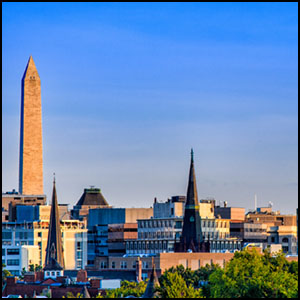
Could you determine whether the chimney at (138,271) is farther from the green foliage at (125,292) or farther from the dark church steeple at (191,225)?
the green foliage at (125,292)

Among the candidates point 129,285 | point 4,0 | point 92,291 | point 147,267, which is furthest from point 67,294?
point 4,0

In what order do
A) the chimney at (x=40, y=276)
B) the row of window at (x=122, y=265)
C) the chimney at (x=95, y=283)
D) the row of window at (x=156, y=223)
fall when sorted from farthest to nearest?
1. the row of window at (x=156, y=223)
2. the row of window at (x=122, y=265)
3. the chimney at (x=40, y=276)
4. the chimney at (x=95, y=283)

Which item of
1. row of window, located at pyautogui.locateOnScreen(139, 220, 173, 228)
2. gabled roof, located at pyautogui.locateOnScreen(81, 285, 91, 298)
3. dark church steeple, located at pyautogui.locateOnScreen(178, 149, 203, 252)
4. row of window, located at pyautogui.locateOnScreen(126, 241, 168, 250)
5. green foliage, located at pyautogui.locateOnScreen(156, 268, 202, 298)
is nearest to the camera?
green foliage, located at pyautogui.locateOnScreen(156, 268, 202, 298)

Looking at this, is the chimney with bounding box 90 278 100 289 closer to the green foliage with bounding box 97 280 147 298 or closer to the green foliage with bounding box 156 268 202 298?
the green foliage with bounding box 97 280 147 298

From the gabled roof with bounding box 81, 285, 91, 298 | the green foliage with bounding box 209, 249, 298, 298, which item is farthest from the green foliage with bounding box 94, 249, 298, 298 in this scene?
the gabled roof with bounding box 81, 285, 91, 298

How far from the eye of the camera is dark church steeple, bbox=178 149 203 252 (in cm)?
18712

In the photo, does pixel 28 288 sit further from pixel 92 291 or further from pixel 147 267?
pixel 147 267

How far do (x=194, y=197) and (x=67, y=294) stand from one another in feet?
210

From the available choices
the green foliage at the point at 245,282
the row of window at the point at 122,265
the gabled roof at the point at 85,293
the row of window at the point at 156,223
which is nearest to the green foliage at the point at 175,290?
the green foliage at the point at 245,282

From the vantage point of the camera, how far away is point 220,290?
10712 cm

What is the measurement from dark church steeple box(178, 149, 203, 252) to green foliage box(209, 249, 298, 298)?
199 feet

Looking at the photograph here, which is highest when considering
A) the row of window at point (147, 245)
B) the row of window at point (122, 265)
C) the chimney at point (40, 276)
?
the row of window at point (147, 245)

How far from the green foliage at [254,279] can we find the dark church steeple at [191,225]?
60505 millimetres

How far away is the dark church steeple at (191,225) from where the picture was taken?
187 m
